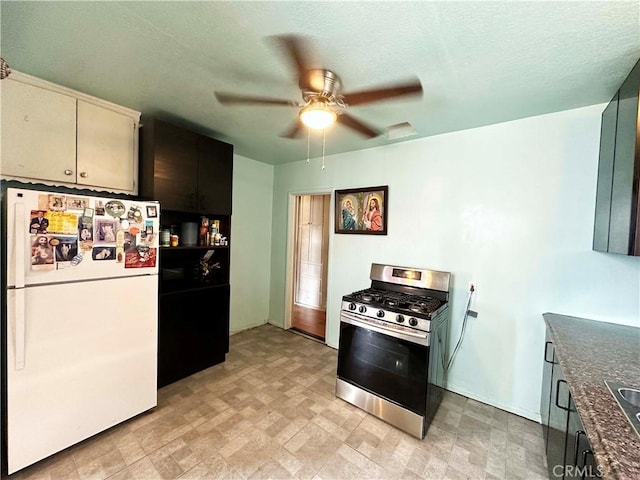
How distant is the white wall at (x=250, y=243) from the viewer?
3617 mm

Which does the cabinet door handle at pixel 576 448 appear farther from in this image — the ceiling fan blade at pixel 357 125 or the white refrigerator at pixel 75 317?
the white refrigerator at pixel 75 317

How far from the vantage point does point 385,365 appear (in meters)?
2.11

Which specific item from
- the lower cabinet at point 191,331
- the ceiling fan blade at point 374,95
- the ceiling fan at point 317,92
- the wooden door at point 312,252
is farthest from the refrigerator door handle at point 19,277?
the wooden door at point 312,252

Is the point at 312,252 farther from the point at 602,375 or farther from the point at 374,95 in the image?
the point at 602,375

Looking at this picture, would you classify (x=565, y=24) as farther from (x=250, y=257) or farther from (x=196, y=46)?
(x=250, y=257)

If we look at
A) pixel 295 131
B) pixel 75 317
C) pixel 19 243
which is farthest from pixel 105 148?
pixel 295 131

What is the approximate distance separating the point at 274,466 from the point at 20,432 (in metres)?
1.46

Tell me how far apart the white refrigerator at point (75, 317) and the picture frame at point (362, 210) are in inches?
77.8

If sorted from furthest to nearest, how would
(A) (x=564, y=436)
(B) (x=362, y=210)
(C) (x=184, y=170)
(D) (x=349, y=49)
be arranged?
1. (B) (x=362, y=210)
2. (C) (x=184, y=170)
3. (D) (x=349, y=49)
4. (A) (x=564, y=436)

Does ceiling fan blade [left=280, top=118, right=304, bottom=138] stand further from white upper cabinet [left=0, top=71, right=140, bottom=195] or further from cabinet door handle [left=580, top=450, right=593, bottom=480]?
cabinet door handle [left=580, top=450, right=593, bottom=480]

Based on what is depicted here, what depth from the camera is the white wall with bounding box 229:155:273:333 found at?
3.62 m

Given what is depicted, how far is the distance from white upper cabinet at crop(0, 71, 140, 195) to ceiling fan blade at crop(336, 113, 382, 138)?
5.76 feet

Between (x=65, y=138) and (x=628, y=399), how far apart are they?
11.3 feet

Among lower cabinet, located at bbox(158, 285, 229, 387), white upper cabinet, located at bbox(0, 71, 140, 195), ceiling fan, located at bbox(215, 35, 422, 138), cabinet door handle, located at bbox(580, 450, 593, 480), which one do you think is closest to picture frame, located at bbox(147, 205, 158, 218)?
white upper cabinet, located at bbox(0, 71, 140, 195)
